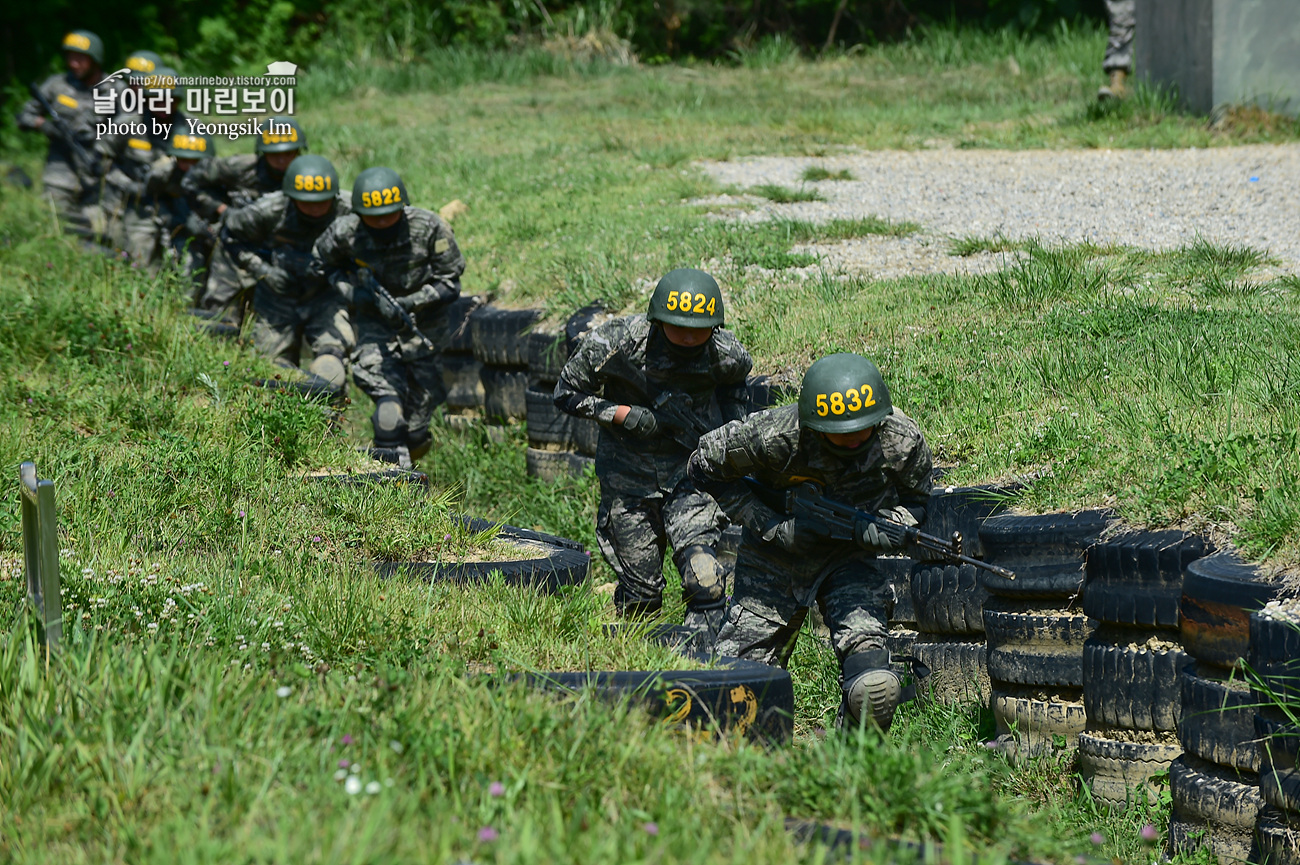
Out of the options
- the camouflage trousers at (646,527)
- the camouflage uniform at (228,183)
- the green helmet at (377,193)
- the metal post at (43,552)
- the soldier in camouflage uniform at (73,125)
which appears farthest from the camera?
the soldier in camouflage uniform at (73,125)

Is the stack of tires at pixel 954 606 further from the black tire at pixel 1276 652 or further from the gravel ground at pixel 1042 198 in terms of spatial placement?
the gravel ground at pixel 1042 198

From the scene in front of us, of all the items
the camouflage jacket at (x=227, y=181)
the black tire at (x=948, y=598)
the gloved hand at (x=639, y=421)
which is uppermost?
the camouflage jacket at (x=227, y=181)

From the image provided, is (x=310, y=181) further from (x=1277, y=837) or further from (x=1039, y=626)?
(x=1277, y=837)

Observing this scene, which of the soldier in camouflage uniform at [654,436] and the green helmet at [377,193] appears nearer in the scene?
the soldier in camouflage uniform at [654,436]

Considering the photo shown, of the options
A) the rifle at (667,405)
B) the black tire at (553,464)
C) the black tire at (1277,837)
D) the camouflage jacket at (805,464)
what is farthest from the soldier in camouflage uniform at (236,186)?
the black tire at (1277,837)

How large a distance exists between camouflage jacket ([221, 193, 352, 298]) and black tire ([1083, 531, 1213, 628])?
6.51 meters

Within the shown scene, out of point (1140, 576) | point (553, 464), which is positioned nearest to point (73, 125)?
point (553, 464)

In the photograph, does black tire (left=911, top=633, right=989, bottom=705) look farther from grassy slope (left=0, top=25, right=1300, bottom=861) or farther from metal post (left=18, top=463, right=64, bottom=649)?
metal post (left=18, top=463, right=64, bottom=649)

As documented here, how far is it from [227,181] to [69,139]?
3.98 meters

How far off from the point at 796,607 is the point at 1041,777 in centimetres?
114

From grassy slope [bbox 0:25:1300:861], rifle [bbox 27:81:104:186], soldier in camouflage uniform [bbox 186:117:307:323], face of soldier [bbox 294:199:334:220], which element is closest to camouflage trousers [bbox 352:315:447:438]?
grassy slope [bbox 0:25:1300:861]

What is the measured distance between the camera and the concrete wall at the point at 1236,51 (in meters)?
11.9

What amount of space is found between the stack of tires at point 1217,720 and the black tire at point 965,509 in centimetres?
106

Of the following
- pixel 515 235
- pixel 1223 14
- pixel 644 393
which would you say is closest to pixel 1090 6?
pixel 1223 14
